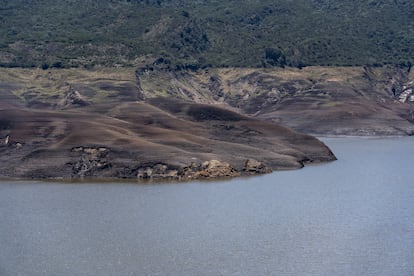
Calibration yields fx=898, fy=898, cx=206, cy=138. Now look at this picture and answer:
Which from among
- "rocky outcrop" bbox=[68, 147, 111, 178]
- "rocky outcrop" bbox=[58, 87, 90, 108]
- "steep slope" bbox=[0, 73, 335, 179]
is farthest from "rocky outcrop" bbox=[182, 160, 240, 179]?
"rocky outcrop" bbox=[58, 87, 90, 108]

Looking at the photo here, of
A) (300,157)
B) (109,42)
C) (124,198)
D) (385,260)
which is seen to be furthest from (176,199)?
(109,42)

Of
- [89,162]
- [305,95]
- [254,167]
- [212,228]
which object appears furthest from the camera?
[305,95]

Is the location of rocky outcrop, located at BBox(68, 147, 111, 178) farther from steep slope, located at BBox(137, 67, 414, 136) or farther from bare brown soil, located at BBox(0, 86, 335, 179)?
steep slope, located at BBox(137, 67, 414, 136)

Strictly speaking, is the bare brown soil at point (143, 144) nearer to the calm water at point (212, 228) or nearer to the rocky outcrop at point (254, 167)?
the rocky outcrop at point (254, 167)

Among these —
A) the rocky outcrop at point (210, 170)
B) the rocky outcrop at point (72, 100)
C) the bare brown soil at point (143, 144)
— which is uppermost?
the rocky outcrop at point (72, 100)

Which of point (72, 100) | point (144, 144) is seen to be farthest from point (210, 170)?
point (72, 100)

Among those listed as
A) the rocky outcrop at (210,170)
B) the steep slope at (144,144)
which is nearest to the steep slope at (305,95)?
the steep slope at (144,144)

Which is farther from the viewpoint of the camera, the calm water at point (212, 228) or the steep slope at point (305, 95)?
the steep slope at point (305, 95)

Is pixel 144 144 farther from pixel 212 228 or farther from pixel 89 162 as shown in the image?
pixel 212 228

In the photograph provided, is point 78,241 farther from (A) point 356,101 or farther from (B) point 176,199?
(A) point 356,101
